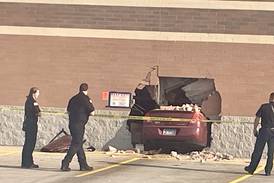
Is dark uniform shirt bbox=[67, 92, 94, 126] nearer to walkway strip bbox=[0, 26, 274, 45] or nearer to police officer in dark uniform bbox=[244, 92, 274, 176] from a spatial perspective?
police officer in dark uniform bbox=[244, 92, 274, 176]

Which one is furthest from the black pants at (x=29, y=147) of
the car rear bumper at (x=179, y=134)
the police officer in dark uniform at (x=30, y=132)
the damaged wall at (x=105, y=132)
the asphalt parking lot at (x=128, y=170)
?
the damaged wall at (x=105, y=132)

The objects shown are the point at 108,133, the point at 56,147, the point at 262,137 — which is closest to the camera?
the point at 262,137

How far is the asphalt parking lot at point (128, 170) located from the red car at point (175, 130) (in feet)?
1.68

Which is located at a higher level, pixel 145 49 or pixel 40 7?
pixel 40 7

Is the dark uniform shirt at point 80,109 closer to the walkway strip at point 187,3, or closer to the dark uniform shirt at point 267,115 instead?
the dark uniform shirt at point 267,115

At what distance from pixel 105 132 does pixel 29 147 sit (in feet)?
17.8

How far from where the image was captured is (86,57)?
21266 millimetres

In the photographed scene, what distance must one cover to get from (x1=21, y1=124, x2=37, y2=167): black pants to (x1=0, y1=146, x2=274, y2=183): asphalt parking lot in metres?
0.27

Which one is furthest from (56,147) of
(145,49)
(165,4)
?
(165,4)

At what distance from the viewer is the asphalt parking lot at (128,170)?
1399cm

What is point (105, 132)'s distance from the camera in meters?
20.9

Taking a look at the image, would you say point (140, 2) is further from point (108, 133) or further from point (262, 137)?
point (262, 137)

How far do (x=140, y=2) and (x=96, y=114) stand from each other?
12.0ft

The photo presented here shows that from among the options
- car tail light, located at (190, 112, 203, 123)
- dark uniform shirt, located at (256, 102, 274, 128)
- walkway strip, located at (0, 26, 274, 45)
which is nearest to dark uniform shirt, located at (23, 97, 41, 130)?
dark uniform shirt, located at (256, 102, 274, 128)
